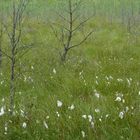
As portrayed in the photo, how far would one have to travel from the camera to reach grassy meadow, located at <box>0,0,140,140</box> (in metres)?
4.18

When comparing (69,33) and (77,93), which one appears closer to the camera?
(77,93)

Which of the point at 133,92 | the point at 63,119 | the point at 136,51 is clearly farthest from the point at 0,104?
the point at 136,51

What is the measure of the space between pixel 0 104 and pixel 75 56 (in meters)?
4.26

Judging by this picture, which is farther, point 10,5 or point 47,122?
point 10,5

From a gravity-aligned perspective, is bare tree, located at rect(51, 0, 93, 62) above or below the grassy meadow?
above

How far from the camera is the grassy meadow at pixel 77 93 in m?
4.18

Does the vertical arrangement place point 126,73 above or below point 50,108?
above

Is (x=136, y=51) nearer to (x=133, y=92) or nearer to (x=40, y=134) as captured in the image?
(x=133, y=92)

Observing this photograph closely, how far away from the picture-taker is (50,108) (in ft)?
15.6

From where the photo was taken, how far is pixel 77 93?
575 cm

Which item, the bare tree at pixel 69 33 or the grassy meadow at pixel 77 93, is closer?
the grassy meadow at pixel 77 93

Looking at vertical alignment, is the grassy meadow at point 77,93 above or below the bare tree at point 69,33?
below

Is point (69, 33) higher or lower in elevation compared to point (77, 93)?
higher

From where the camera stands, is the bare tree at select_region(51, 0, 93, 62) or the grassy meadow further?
the bare tree at select_region(51, 0, 93, 62)
